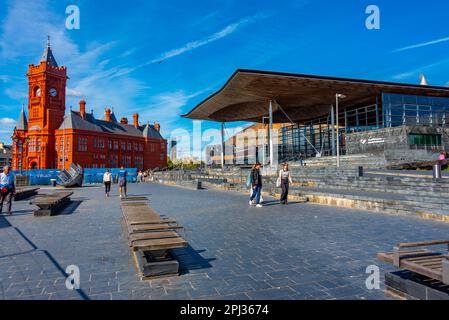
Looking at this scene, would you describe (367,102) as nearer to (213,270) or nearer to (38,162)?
(213,270)

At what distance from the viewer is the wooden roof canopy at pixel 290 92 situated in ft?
99.3

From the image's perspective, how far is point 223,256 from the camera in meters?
5.32

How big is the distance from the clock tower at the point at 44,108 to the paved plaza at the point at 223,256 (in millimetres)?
72178

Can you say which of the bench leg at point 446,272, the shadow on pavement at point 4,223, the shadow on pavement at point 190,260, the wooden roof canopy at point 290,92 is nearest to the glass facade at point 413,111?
the wooden roof canopy at point 290,92

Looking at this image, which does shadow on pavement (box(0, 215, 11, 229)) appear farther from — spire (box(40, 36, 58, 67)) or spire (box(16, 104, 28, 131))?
spire (box(16, 104, 28, 131))

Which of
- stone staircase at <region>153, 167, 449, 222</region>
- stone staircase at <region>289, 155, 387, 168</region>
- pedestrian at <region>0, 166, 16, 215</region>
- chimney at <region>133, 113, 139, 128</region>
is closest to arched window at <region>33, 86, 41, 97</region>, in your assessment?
chimney at <region>133, 113, 139, 128</region>

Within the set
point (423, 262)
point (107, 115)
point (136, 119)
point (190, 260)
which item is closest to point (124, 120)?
point (136, 119)

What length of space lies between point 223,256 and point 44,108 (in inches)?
3205

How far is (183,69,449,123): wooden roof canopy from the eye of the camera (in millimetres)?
30253

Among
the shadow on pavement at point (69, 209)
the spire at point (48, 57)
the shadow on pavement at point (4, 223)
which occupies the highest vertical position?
the spire at point (48, 57)

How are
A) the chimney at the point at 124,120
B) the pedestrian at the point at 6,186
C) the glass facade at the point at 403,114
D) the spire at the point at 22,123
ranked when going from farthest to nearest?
the chimney at the point at 124,120
the spire at the point at 22,123
the glass facade at the point at 403,114
the pedestrian at the point at 6,186

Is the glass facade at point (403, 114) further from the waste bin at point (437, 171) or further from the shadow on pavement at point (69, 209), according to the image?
Answer: the shadow on pavement at point (69, 209)

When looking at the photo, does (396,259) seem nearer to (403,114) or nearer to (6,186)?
(6,186)

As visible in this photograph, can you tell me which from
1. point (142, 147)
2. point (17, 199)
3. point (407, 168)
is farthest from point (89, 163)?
point (407, 168)
